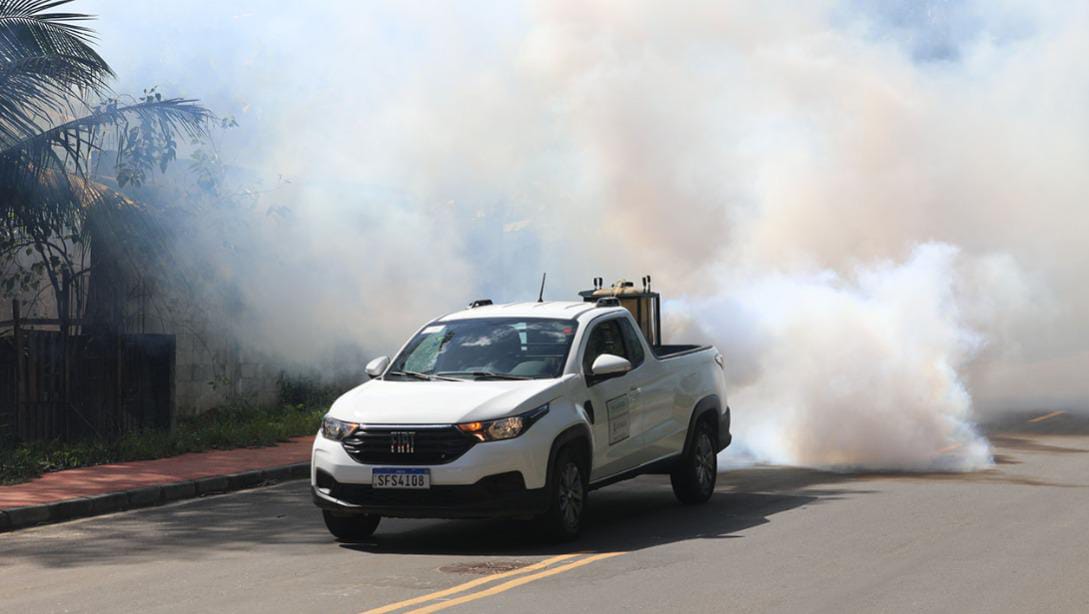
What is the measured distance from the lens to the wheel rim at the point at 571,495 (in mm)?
10438

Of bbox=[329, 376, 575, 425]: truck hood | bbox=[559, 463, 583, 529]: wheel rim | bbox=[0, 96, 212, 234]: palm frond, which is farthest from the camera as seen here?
bbox=[0, 96, 212, 234]: palm frond

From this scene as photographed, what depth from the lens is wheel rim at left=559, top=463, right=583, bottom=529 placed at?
10.4 metres

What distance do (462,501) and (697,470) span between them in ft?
10.3

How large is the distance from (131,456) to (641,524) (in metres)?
7.51

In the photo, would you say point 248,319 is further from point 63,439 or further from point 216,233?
point 63,439

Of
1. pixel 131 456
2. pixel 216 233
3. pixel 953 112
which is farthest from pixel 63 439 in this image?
pixel 953 112

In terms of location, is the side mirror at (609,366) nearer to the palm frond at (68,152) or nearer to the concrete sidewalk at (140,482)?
the concrete sidewalk at (140,482)

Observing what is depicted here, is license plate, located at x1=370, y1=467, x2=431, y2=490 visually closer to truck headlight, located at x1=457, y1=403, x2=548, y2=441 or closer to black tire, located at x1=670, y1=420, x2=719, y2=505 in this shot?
truck headlight, located at x1=457, y1=403, x2=548, y2=441

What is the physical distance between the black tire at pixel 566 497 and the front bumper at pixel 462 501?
147 millimetres

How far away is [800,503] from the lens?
1240 centimetres

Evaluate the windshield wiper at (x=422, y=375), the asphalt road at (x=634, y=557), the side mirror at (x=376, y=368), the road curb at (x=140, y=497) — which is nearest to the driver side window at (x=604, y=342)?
the windshield wiper at (x=422, y=375)

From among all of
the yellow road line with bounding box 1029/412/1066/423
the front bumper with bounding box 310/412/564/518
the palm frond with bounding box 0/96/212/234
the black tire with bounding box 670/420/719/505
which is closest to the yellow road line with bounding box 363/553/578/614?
the front bumper with bounding box 310/412/564/518

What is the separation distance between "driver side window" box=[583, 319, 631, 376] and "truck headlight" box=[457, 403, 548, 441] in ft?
3.49

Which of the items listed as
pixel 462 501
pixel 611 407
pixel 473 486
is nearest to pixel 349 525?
pixel 462 501
